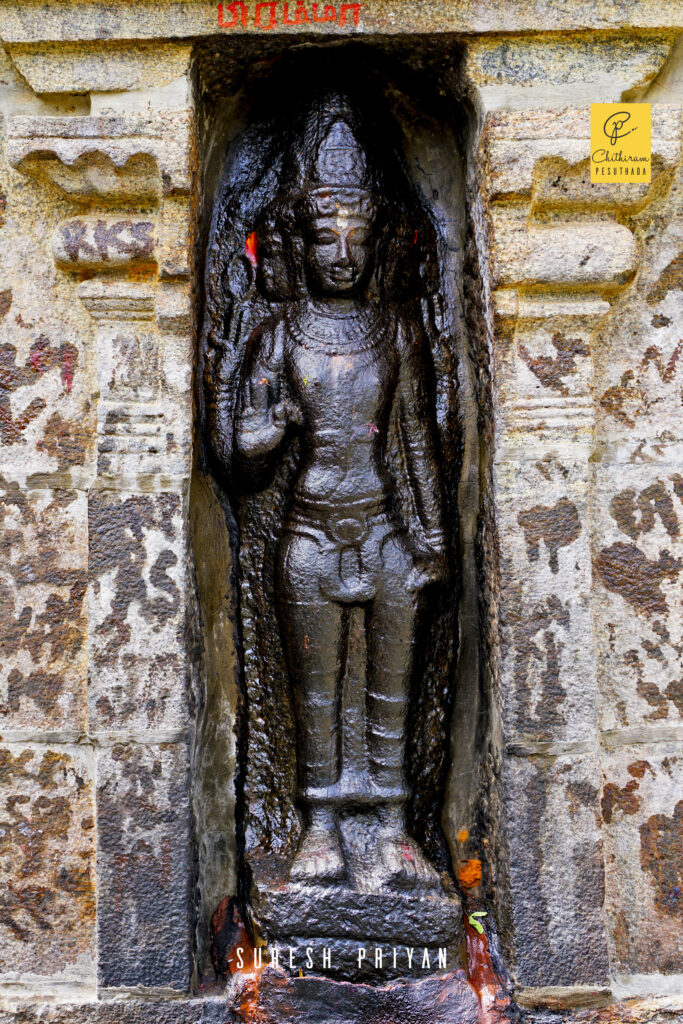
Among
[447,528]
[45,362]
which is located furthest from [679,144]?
[45,362]

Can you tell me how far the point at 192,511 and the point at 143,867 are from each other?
0.90 meters

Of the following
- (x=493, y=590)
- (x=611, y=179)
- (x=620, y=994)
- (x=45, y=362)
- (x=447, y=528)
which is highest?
(x=611, y=179)

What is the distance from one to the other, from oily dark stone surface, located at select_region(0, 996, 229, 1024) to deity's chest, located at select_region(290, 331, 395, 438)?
148cm

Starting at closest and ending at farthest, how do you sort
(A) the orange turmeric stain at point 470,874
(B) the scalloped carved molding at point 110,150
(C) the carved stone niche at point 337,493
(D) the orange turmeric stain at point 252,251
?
(B) the scalloped carved molding at point 110,150 < (C) the carved stone niche at point 337,493 < (A) the orange turmeric stain at point 470,874 < (D) the orange turmeric stain at point 252,251

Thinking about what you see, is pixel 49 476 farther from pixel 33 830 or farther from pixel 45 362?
pixel 33 830

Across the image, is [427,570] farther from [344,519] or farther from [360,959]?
[360,959]

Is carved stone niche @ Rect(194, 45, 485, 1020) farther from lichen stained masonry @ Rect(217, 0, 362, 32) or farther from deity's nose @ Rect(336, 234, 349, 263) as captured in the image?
lichen stained masonry @ Rect(217, 0, 362, 32)

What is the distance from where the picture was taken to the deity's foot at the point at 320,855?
2.35 metres

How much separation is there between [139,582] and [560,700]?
3.58ft

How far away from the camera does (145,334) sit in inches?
92.9

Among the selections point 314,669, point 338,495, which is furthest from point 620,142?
point 314,669

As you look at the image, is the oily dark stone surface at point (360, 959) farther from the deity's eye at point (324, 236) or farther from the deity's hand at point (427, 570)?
the deity's eye at point (324, 236)

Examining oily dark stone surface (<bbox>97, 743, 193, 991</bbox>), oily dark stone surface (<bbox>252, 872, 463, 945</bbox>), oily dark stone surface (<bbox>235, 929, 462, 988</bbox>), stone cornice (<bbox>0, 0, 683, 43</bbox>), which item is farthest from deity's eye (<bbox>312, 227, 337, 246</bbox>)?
oily dark stone surface (<bbox>235, 929, 462, 988</bbox>)

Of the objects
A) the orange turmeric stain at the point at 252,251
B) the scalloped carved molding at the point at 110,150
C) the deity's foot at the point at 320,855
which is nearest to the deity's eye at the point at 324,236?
the orange turmeric stain at the point at 252,251
